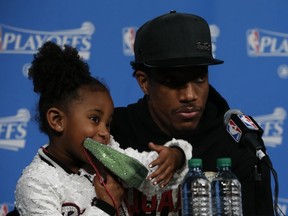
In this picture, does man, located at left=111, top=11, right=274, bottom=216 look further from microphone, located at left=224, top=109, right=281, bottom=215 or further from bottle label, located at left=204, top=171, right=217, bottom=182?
microphone, located at left=224, top=109, right=281, bottom=215

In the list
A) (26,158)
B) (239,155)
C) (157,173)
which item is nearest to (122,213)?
(157,173)

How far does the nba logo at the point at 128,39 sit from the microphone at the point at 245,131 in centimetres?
129

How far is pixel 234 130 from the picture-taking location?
5.12ft

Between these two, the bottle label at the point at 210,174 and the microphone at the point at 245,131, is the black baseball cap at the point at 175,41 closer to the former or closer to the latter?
the bottle label at the point at 210,174

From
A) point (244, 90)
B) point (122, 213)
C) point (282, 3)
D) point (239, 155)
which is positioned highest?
point (282, 3)

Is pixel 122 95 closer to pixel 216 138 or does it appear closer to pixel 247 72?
pixel 247 72

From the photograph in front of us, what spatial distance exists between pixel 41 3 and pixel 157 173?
4.48 ft

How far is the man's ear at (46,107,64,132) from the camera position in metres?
1.84

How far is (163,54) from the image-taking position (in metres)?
2.02

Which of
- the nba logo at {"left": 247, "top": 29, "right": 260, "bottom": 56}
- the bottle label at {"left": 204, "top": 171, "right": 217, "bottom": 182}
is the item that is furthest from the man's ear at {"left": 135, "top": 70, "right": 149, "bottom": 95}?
the nba logo at {"left": 247, "top": 29, "right": 260, "bottom": 56}

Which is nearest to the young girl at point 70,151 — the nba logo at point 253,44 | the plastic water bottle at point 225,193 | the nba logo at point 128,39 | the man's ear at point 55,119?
the man's ear at point 55,119

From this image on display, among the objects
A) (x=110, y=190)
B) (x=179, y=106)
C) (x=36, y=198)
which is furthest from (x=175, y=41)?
(x=36, y=198)

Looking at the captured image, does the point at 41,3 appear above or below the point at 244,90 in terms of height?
above

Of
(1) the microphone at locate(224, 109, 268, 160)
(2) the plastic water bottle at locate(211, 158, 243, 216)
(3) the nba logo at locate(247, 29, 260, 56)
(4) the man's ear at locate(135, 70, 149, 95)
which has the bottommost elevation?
(2) the plastic water bottle at locate(211, 158, 243, 216)
